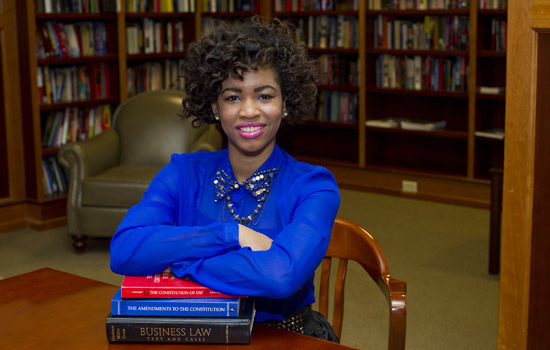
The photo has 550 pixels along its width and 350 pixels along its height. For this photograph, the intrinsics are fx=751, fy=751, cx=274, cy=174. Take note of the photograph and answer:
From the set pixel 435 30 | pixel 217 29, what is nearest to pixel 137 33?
pixel 435 30

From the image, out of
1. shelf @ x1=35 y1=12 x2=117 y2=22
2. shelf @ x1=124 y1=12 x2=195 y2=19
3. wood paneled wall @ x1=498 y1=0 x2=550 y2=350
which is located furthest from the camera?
shelf @ x1=124 y1=12 x2=195 y2=19

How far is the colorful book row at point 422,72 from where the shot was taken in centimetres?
549

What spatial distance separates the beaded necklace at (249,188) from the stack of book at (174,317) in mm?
337

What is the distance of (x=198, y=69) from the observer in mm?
1601

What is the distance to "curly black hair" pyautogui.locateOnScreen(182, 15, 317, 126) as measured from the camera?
1.54 metres

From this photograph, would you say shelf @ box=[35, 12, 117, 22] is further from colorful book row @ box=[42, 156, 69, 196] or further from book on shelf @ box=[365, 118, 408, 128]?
book on shelf @ box=[365, 118, 408, 128]

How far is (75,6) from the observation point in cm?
514

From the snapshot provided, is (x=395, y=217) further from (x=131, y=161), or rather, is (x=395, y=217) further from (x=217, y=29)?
(x=217, y=29)

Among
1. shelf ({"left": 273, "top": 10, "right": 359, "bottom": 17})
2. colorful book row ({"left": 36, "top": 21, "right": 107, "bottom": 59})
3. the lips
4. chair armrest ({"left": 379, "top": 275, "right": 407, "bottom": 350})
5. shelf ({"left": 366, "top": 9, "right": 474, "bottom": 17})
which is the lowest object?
chair armrest ({"left": 379, "top": 275, "right": 407, "bottom": 350})

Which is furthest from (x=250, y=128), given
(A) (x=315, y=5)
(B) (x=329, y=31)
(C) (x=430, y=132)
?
(A) (x=315, y=5)

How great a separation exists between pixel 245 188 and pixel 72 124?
3858 millimetres

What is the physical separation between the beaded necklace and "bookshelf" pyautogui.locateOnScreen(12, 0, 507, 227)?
11.4 feet

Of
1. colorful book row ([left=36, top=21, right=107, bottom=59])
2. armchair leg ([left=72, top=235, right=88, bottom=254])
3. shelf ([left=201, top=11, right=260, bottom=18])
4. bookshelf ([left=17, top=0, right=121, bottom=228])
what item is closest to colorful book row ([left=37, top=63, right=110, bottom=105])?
bookshelf ([left=17, top=0, right=121, bottom=228])

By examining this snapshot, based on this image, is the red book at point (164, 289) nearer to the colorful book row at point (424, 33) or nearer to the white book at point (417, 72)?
the colorful book row at point (424, 33)
